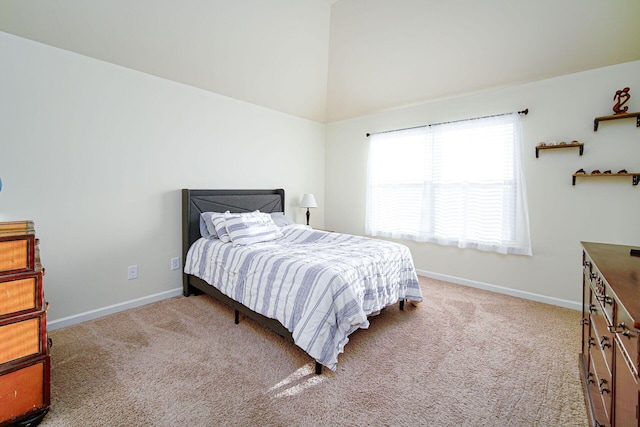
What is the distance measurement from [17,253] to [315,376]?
171cm

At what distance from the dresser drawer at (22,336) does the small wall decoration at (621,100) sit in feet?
14.5

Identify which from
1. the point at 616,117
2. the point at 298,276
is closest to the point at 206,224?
the point at 298,276

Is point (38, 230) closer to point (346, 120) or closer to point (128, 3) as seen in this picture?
point (128, 3)

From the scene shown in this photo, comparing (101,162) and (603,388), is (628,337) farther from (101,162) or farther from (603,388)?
(101,162)

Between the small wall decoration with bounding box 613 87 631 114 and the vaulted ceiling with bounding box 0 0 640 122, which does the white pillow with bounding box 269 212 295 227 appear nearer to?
the vaulted ceiling with bounding box 0 0 640 122

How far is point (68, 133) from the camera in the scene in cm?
243

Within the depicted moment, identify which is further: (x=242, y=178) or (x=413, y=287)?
(x=242, y=178)

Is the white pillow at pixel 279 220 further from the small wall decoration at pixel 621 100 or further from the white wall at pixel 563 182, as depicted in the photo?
the small wall decoration at pixel 621 100

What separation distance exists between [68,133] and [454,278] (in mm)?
4265

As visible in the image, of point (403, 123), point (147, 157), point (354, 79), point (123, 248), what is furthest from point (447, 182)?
point (123, 248)

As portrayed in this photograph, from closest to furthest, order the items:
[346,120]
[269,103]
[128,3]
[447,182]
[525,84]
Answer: [128,3] → [525,84] → [447,182] → [269,103] → [346,120]

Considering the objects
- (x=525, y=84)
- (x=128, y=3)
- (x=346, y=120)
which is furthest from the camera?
(x=346, y=120)

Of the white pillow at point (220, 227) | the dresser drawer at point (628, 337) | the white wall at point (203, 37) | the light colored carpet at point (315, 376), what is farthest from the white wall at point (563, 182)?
the white pillow at point (220, 227)

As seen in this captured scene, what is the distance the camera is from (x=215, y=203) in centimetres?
336
